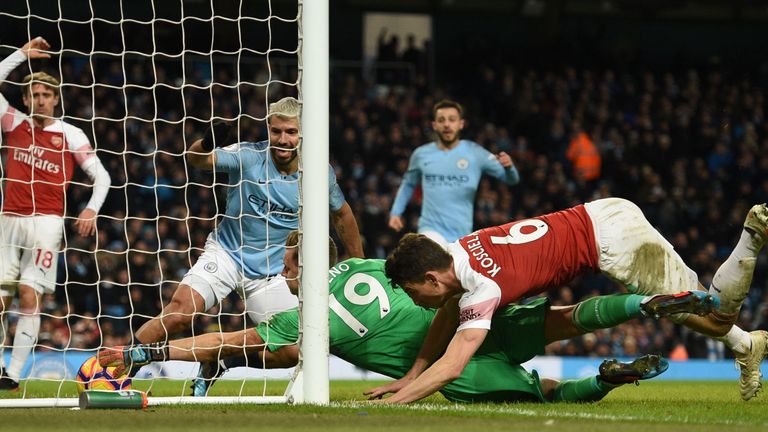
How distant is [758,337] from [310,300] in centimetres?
272

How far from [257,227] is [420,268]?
6.21ft

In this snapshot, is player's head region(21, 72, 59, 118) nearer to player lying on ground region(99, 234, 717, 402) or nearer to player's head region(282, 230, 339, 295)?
player's head region(282, 230, 339, 295)

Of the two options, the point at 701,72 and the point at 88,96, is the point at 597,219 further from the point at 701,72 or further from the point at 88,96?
the point at 701,72

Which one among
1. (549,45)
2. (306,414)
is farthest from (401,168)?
(306,414)

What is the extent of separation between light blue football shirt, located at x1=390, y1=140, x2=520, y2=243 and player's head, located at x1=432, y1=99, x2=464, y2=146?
0.69 feet

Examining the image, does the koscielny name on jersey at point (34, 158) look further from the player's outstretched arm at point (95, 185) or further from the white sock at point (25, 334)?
the white sock at point (25, 334)

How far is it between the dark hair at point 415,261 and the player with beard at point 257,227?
131 centimetres

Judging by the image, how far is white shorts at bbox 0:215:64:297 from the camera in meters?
8.06

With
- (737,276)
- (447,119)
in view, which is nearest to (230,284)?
(737,276)

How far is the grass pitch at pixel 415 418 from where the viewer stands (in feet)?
15.8

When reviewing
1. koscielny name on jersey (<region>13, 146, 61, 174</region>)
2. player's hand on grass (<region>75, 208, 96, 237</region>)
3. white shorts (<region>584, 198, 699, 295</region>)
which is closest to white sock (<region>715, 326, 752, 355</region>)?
white shorts (<region>584, 198, 699, 295</region>)

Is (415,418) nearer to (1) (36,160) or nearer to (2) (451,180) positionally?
(1) (36,160)

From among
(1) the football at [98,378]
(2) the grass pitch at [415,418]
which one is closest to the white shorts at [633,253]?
(2) the grass pitch at [415,418]

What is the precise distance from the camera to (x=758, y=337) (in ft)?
22.5
